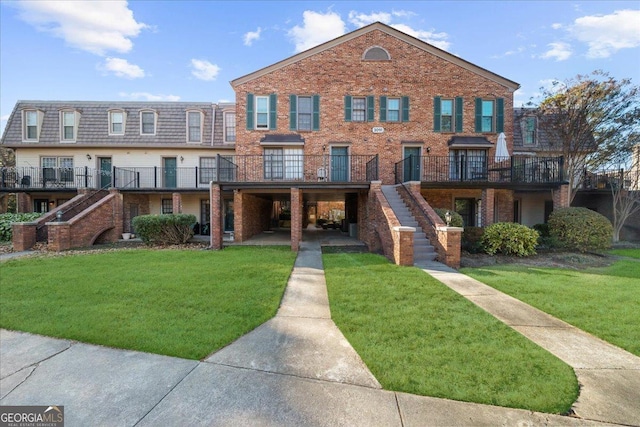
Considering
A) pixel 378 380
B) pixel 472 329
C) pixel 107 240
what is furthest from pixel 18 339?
pixel 107 240

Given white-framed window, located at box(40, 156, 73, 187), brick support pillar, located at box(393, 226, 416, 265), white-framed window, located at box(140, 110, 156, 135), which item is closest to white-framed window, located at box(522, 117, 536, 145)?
brick support pillar, located at box(393, 226, 416, 265)

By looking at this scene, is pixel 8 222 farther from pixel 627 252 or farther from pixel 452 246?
pixel 627 252

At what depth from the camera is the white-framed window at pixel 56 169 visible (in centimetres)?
1617

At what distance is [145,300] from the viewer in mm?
5004

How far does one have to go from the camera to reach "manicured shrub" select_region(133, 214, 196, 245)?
11891 millimetres

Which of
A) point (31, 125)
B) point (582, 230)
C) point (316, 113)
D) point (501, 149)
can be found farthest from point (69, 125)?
point (582, 230)

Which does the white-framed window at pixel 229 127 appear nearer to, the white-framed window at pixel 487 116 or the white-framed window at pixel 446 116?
the white-framed window at pixel 446 116

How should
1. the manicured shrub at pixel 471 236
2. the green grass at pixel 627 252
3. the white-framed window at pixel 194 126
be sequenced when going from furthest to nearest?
the white-framed window at pixel 194 126 → the manicured shrub at pixel 471 236 → the green grass at pixel 627 252

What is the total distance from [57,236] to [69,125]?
10109 mm

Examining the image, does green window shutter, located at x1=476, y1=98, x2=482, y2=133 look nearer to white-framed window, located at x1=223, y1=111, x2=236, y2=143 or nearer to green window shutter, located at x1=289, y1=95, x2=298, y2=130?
green window shutter, located at x1=289, y1=95, x2=298, y2=130

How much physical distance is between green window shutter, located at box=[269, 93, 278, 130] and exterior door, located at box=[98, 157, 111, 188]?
9.86m

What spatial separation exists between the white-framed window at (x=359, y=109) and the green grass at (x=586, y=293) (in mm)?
9631

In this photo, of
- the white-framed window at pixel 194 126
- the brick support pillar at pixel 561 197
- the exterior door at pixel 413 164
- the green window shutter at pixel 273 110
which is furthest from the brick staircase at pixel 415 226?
the white-framed window at pixel 194 126

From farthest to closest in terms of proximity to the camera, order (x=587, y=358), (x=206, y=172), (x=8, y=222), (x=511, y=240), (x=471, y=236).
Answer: (x=206, y=172) < (x=8, y=222) < (x=471, y=236) < (x=511, y=240) < (x=587, y=358)
